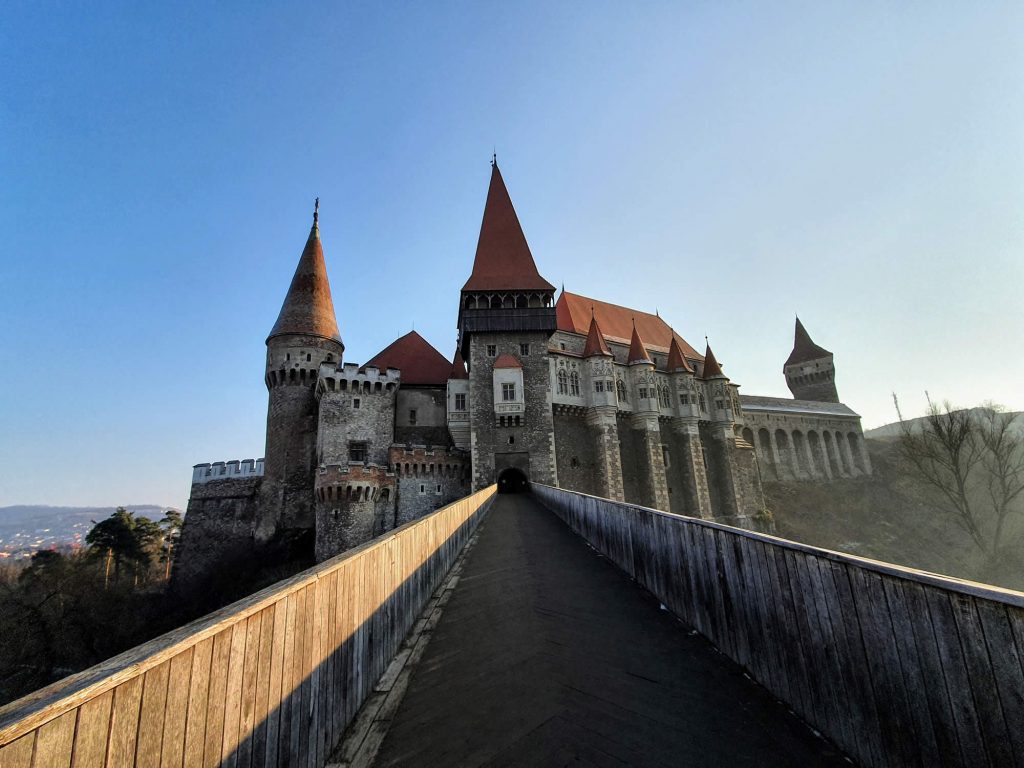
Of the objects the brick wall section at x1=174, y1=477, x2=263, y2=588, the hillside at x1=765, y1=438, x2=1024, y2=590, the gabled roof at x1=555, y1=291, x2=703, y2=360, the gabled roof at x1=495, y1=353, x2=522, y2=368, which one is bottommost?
the hillside at x1=765, y1=438, x2=1024, y2=590

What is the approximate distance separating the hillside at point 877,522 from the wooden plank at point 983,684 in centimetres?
3717

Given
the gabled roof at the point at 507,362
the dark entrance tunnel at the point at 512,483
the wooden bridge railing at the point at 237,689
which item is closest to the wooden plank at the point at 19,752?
the wooden bridge railing at the point at 237,689

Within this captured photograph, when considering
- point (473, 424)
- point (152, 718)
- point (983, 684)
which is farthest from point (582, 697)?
point (473, 424)

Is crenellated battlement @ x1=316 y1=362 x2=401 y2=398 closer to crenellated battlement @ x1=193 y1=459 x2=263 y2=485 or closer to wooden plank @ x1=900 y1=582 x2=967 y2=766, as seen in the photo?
crenellated battlement @ x1=193 y1=459 x2=263 y2=485

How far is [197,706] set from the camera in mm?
1775

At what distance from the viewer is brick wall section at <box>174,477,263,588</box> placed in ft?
85.4

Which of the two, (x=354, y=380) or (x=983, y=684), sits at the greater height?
(x=354, y=380)

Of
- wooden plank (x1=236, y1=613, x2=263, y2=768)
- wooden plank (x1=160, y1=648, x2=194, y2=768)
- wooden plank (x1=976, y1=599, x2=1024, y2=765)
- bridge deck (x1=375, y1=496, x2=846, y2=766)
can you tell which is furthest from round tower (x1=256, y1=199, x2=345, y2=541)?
wooden plank (x1=976, y1=599, x2=1024, y2=765)

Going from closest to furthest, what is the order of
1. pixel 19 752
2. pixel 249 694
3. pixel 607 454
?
1. pixel 19 752
2. pixel 249 694
3. pixel 607 454

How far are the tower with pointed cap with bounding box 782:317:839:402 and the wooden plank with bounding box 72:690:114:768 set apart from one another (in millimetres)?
61230

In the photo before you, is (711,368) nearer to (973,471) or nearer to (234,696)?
(973,471)

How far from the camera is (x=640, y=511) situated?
659 centimetres

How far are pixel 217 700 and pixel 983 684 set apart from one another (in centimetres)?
349

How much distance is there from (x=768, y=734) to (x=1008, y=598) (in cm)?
182
